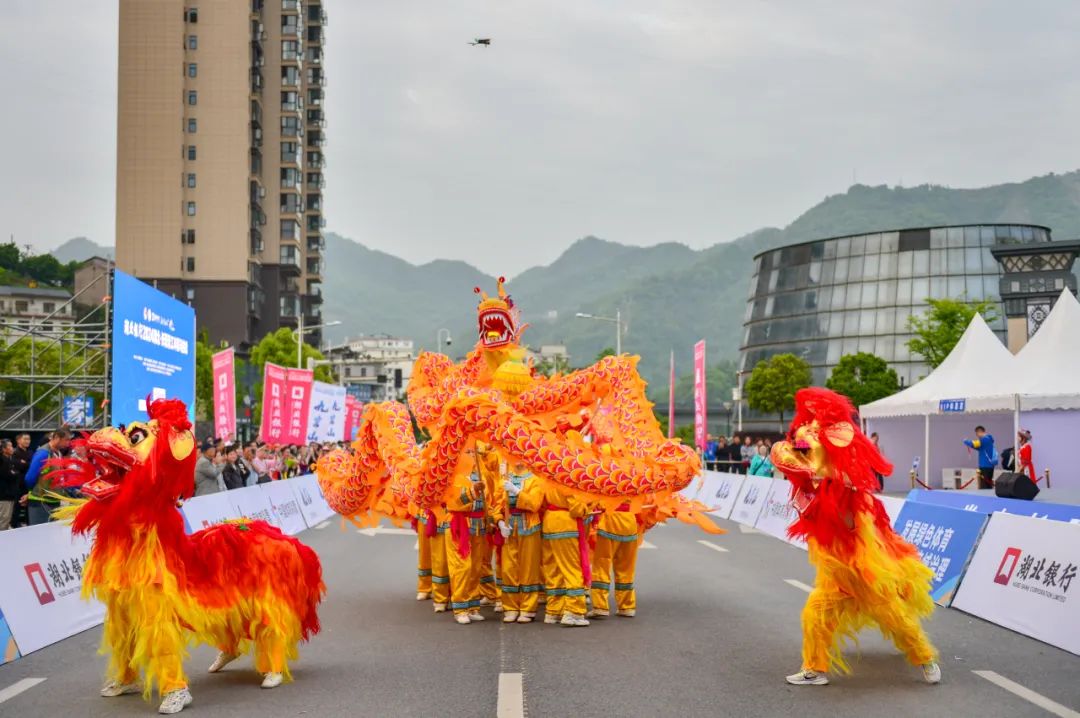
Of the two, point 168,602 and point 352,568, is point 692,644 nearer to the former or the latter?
point 168,602

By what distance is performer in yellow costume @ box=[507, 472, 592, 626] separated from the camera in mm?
10492

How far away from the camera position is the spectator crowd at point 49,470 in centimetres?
1354

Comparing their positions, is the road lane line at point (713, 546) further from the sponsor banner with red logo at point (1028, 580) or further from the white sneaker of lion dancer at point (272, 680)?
the white sneaker of lion dancer at point (272, 680)

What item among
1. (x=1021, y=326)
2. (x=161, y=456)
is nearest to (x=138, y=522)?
(x=161, y=456)

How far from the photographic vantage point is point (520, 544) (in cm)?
1079

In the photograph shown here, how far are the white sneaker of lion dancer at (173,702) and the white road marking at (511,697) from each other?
1997 millimetres

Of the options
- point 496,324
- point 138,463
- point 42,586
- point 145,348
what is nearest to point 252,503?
point 145,348

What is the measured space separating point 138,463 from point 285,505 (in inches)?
579

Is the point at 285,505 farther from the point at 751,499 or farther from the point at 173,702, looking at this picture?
the point at 173,702

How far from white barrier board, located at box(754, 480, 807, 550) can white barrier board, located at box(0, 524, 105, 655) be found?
40.9 feet

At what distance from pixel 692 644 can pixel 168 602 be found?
4360 millimetres

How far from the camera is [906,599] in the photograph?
7.92 m

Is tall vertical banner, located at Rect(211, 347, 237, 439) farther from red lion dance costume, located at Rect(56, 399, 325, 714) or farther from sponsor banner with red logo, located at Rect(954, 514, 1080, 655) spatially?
sponsor banner with red logo, located at Rect(954, 514, 1080, 655)

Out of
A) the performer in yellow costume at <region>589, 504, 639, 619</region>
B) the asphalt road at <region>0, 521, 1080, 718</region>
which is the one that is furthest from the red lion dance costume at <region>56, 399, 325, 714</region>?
the performer in yellow costume at <region>589, 504, 639, 619</region>
